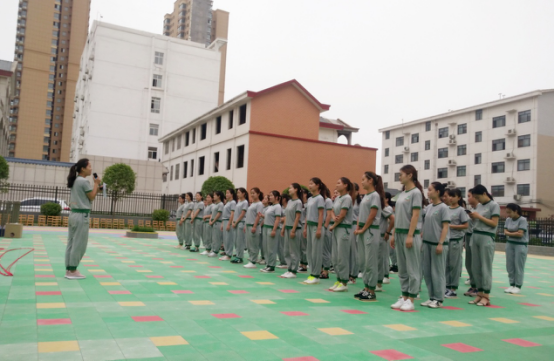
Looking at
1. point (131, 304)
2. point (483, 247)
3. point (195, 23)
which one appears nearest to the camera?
point (131, 304)

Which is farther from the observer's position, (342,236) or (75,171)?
(75,171)

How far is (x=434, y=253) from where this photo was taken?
6.55m

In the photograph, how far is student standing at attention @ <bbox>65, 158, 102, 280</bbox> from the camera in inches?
292

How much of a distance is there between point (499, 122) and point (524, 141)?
3112mm

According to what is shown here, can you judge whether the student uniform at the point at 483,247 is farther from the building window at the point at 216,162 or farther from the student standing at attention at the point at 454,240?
the building window at the point at 216,162

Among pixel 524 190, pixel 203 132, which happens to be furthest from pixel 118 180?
pixel 524 190

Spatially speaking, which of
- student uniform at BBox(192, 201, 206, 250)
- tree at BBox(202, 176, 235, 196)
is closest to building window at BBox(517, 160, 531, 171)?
tree at BBox(202, 176, 235, 196)

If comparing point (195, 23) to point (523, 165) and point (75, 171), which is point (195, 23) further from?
point (75, 171)

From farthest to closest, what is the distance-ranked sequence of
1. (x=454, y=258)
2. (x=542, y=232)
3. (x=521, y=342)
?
(x=542, y=232) → (x=454, y=258) → (x=521, y=342)

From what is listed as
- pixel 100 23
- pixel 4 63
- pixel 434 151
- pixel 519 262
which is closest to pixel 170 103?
pixel 100 23

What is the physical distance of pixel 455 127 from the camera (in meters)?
44.9

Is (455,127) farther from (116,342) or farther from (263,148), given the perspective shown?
(116,342)

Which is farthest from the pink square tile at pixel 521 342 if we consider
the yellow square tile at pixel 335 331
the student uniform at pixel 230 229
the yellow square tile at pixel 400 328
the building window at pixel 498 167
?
the building window at pixel 498 167

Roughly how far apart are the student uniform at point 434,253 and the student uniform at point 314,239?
1.91 metres
